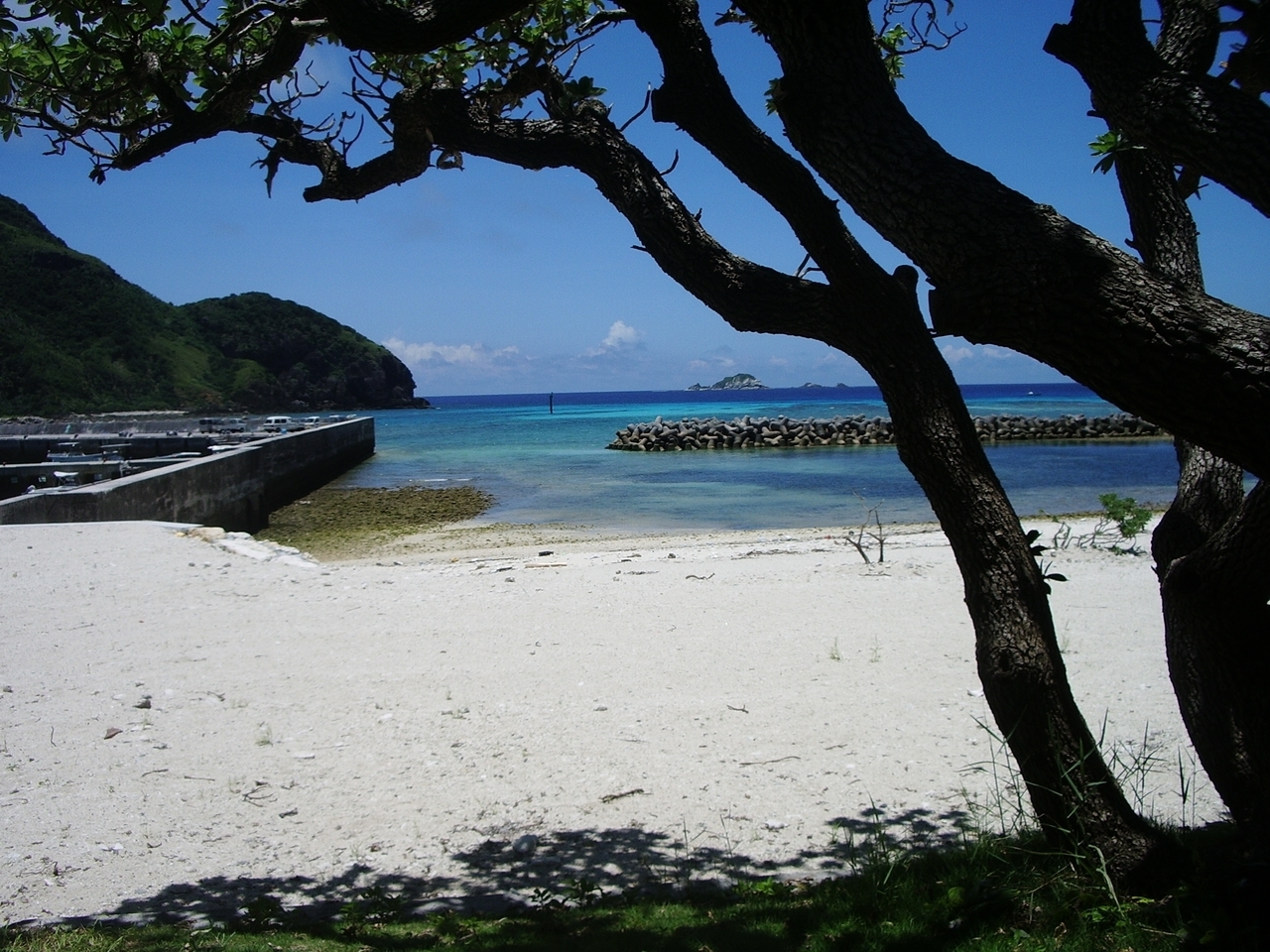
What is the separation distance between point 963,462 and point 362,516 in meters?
21.1

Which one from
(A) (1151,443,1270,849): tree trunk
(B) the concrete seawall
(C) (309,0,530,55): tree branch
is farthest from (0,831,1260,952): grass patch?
(B) the concrete seawall

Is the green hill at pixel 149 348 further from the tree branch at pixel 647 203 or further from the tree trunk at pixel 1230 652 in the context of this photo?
the tree trunk at pixel 1230 652

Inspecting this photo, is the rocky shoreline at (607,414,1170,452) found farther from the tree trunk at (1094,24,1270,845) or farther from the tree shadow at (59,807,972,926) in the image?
the tree trunk at (1094,24,1270,845)

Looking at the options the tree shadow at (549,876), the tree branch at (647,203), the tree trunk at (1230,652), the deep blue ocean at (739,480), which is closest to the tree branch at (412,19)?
the tree branch at (647,203)

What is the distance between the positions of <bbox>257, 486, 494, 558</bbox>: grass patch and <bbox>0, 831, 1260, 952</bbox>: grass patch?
45.5ft

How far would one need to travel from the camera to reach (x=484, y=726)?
591cm

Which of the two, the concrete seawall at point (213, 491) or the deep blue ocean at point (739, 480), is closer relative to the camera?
the concrete seawall at point (213, 491)

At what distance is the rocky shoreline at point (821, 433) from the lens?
45.4 meters

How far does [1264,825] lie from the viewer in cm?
306

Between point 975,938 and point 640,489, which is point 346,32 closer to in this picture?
point 975,938

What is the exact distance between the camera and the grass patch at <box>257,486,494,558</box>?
739 inches

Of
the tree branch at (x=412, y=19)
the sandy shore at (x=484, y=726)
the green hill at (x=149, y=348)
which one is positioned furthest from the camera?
the green hill at (x=149, y=348)

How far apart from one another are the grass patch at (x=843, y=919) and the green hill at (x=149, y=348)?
77.9 m

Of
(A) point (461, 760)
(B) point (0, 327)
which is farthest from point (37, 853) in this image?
(B) point (0, 327)
